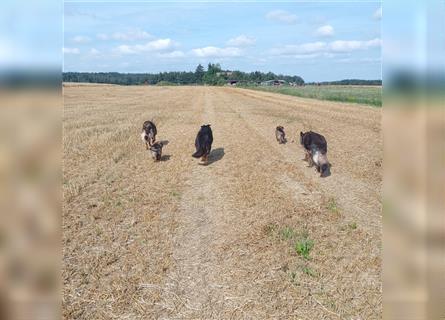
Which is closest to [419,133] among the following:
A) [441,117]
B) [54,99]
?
[441,117]

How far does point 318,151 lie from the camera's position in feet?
33.1

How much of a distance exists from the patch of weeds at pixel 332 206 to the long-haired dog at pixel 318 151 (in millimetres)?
2107

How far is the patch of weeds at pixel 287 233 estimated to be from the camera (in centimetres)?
615

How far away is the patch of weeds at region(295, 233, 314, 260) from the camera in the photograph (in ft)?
18.4

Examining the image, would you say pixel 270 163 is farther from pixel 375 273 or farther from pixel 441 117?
pixel 441 117

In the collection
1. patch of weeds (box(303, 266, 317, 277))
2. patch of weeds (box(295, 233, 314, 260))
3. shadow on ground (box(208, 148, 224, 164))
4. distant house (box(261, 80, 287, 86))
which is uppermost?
distant house (box(261, 80, 287, 86))

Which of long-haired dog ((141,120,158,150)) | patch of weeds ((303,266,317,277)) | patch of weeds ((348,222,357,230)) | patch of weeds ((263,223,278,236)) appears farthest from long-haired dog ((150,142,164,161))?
patch of weeds ((303,266,317,277))

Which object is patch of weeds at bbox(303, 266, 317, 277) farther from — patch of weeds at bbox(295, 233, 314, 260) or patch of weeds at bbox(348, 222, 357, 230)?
patch of weeds at bbox(348, 222, 357, 230)

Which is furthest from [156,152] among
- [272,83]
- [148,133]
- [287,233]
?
[272,83]

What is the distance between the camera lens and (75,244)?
18.5ft

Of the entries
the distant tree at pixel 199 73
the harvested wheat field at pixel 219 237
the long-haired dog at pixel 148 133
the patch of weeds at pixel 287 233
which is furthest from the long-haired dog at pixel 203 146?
the distant tree at pixel 199 73

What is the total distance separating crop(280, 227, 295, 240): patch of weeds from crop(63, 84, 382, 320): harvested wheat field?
17mm

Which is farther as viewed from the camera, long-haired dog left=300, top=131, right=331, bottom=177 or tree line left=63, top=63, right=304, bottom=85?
tree line left=63, top=63, right=304, bottom=85

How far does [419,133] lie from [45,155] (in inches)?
37.0
